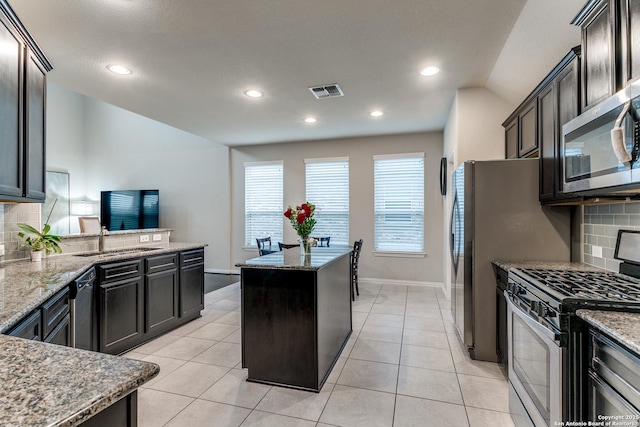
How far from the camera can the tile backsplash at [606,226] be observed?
2.04 metres

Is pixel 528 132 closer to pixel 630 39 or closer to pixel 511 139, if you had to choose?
pixel 511 139

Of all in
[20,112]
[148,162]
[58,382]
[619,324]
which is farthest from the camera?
[148,162]

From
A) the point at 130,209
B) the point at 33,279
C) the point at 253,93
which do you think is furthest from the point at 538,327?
the point at 130,209

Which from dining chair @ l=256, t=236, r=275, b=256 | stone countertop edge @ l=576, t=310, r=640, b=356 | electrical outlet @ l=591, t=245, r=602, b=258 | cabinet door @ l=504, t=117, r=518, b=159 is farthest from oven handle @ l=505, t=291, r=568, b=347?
dining chair @ l=256, t=236, r=275, b=256

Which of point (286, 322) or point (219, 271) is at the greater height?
point (286, 322)

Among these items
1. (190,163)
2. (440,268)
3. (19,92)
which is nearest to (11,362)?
(19,92)

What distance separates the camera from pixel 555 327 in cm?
146

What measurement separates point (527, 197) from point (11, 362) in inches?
129

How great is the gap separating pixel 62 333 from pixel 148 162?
244 inches

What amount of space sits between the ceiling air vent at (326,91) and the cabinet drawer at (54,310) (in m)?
2.98

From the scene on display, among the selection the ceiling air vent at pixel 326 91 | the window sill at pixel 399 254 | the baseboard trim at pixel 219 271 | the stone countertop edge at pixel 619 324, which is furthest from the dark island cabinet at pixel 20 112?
the window sill at pixel 399 254

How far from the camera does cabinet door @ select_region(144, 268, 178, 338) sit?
3.27 meters

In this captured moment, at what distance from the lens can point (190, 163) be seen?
708cm

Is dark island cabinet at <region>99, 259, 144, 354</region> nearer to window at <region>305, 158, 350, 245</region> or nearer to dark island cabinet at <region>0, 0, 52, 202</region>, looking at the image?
dark island cabinet at <region>0, 0, 52, 202</region>
